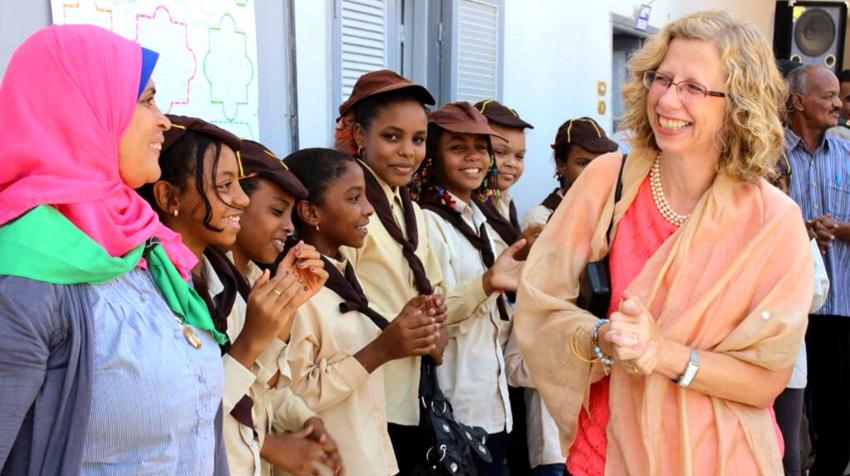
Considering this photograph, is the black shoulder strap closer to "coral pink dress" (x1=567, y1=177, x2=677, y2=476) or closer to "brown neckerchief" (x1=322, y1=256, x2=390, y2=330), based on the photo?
"coral pink dress" (x1=567, y1=177, x2=677, y2=476)

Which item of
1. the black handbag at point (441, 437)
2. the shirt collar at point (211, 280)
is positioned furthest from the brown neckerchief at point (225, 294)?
the black handbag at point (441, 437)

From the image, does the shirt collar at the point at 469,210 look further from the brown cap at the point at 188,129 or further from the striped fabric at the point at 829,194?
the striped fabric at the point at 829,194

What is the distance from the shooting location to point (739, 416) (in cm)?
235

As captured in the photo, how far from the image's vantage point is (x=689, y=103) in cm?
238

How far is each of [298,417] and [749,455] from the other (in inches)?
52.2

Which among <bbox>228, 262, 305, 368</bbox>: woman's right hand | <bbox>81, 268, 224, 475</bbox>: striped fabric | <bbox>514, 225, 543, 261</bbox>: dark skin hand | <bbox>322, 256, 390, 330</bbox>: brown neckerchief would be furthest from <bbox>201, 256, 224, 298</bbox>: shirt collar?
<bbox>514, 225, 543, 261</bbox>: dark skin hand

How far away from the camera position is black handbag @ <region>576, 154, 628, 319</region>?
96.7 inches

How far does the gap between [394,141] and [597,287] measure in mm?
1470

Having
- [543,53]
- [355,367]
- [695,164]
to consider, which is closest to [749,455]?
[695,164]

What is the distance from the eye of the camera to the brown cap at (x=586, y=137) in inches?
197

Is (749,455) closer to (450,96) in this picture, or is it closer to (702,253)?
(702,253)

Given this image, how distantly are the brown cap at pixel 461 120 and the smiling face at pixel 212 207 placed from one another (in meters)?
1.68

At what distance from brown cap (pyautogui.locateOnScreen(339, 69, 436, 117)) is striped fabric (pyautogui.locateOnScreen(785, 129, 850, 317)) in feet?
8.15

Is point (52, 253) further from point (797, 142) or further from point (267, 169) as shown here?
point (797, 142)
